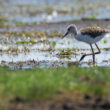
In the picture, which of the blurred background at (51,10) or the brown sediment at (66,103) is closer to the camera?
the brown sediment at (66,103)

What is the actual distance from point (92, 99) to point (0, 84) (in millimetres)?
1594

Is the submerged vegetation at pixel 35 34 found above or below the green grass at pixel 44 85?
above

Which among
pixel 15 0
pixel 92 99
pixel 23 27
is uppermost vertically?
pixel 15 0

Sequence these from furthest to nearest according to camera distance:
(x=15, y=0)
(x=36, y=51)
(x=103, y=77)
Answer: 1. (x=15, y=0)
2. (x=36, y=51)
3. (x=103, y=77)

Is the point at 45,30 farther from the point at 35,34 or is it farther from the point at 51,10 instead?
the point at 51,10

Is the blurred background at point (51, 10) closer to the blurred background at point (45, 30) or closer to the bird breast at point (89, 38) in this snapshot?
the blurred background at point (45, 30)

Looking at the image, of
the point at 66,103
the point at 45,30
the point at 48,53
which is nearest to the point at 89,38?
→ the point at 48,53

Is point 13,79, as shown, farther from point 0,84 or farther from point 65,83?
point 65,83

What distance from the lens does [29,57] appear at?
13648mm

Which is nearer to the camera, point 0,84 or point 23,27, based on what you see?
point 0,84

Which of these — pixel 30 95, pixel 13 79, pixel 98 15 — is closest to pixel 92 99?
pixel 30 95

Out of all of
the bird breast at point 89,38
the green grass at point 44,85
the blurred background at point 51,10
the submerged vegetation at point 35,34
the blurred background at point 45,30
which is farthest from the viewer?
the blurred background at point 51,10

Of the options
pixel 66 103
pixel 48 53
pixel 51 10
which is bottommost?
pixel 66 103

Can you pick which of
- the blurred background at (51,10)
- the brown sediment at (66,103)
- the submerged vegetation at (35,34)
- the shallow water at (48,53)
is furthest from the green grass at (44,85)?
the blurred background at (51,10)
